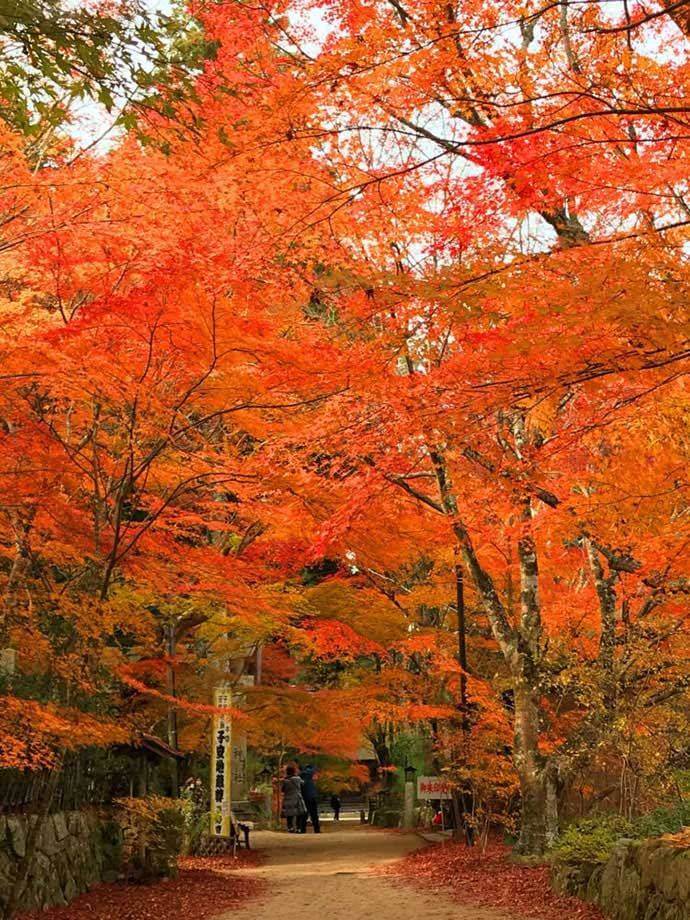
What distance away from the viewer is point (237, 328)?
9.06 metres

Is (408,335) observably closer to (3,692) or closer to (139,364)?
(139,364)

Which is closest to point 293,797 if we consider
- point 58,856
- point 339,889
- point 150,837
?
point 150,837

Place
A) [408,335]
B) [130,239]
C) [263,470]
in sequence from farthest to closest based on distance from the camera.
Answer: [263,470], [130,239], [408,335]

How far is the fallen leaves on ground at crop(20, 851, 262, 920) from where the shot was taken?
33.3 feet

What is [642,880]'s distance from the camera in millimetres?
7922

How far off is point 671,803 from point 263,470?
6.06m

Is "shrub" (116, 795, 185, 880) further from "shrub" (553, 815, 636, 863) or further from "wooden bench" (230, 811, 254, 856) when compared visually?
"shrub" (553, 815, 636, 863)

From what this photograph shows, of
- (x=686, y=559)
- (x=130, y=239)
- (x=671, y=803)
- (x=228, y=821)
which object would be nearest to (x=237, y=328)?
(x=130, y=239)

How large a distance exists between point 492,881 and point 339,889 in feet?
6.47

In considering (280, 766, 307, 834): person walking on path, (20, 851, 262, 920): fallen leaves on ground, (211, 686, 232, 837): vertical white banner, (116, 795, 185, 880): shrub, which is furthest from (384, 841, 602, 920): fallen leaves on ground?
(280, 766, 307, 834): person walking on path

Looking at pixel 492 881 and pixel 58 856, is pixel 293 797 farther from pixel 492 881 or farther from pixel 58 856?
pixel 58 856

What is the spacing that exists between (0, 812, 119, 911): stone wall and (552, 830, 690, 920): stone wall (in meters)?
5.44

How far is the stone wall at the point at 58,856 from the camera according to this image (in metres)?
9.54

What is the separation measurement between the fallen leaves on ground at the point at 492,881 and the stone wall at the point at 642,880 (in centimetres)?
24
